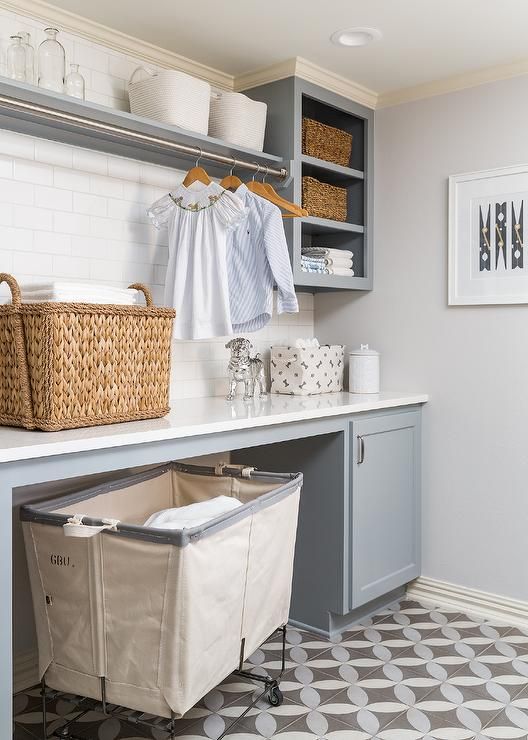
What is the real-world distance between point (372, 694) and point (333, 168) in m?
2.17

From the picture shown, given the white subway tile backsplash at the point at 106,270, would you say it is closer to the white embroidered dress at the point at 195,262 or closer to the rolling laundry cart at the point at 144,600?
the white embroidered dress at the point at 195,262

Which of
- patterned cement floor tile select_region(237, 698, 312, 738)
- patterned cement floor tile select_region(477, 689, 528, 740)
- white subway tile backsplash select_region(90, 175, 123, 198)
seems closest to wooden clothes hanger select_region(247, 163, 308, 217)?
white subway tile backsplash select_region(90, 175, 123, 198)

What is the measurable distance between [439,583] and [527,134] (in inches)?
79.4

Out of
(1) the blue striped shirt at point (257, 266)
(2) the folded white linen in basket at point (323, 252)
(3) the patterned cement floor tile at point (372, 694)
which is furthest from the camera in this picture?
(2) the folded white linen in basket at point (323, 252)

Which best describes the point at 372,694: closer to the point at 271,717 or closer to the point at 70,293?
the point at 271,717

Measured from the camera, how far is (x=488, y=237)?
321 centimetres

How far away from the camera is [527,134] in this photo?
10.2 feet

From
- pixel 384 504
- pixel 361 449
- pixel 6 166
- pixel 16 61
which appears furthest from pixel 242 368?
pixel 16 61

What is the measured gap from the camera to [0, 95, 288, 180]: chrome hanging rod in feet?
7.32

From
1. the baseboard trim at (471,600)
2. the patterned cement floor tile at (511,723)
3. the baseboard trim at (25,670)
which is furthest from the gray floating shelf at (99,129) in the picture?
the patterned cement floor tile at (511,723)

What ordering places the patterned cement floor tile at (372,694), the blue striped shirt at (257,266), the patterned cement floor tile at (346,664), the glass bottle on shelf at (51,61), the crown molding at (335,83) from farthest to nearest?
1. the crown molding at (335,83)
2. the blue striped shirt at (257,266)
3. the patterned cement floor tile at (346,664)
4. the glass bottle on shelf at (51,61)
5. the patterned cement floor tile at (372,694)

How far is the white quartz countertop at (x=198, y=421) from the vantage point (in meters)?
1.88

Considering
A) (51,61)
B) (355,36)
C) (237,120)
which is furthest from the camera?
(237,120)

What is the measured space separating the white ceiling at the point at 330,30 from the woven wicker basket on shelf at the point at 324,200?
0.49 meters
